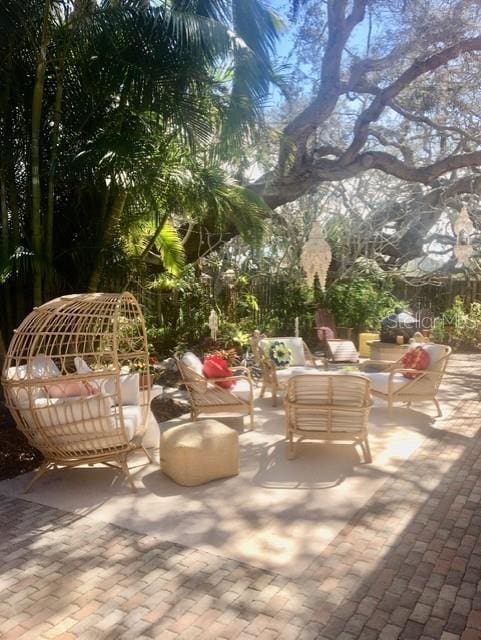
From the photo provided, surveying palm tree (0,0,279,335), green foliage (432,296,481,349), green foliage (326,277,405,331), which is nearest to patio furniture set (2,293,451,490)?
palm tree (0,0,279,335)

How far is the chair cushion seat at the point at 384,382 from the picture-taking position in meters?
6.38

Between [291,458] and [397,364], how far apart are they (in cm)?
262

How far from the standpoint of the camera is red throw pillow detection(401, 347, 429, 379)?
250 inches

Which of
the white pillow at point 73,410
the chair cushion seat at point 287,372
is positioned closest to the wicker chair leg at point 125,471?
the white pillow at point 73,410

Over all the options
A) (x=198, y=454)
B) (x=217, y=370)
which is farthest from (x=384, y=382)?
(x=198, y=454)

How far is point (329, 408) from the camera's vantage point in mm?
4895

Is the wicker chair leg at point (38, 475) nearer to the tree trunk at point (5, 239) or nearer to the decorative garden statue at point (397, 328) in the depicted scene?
the tree trunk at point (5, 239)

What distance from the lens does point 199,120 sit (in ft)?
21.1

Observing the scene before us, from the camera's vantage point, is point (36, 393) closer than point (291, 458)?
Yes

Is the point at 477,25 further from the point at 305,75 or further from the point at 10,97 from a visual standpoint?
the point at 10,97

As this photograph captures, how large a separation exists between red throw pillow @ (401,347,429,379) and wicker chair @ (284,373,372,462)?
5.61 feet

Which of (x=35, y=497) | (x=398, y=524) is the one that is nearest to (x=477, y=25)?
(x=398, y=524)

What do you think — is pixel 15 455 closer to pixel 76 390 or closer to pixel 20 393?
pixel 76 390

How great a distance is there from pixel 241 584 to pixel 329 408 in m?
2.27
